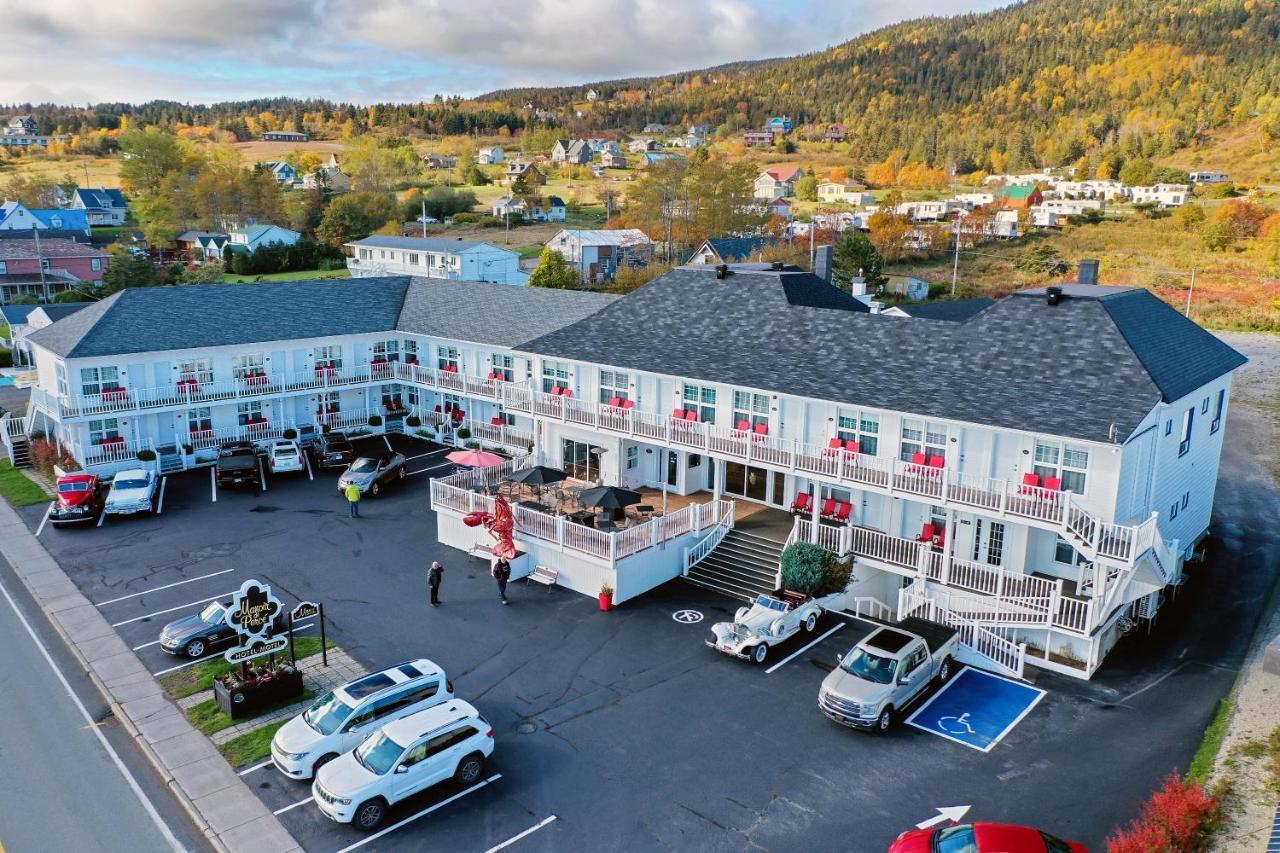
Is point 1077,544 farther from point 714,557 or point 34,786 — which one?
point 34,786

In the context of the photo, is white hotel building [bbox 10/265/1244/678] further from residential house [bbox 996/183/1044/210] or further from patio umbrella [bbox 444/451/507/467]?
Result: residential house [bbox 996/183/1044/210]

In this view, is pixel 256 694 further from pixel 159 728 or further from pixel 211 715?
pixel 159 728

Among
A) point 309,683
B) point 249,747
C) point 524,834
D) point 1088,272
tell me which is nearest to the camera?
point 524,834

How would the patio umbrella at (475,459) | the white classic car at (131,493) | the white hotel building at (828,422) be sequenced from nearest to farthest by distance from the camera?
the white hotel building at (828,422), the patio umbrella at (475,459), the white classic car at (131,493)

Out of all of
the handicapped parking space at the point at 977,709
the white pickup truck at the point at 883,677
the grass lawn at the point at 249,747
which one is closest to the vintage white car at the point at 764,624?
the white pickup truck at the point at 883,677

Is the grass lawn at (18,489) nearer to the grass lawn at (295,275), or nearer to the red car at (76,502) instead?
the red car at (76,502)

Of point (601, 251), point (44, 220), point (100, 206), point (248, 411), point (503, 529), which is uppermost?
point (100, 206)

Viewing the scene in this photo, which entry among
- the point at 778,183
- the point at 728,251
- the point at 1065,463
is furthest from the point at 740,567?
the point at 778,183
